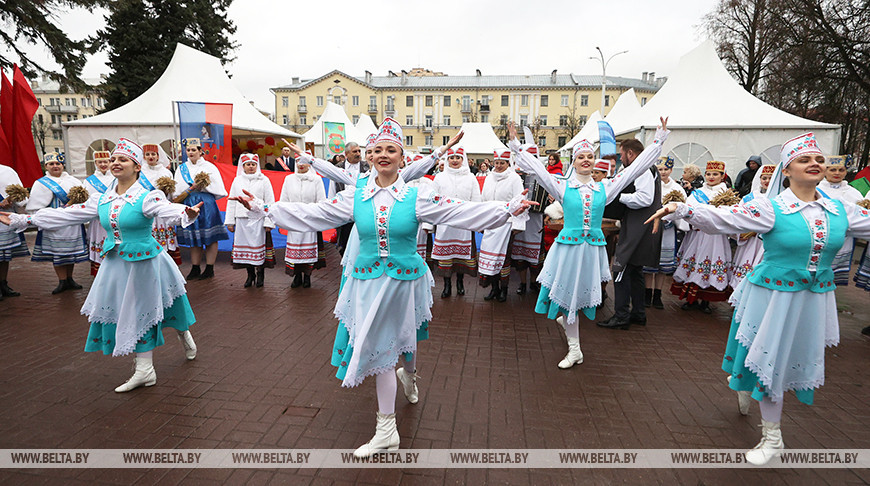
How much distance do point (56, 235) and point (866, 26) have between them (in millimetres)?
22516

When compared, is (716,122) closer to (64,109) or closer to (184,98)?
(184,98)

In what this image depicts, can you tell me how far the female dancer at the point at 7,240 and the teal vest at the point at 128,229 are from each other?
4.16 m

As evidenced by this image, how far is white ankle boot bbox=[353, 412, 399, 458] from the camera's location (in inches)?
119

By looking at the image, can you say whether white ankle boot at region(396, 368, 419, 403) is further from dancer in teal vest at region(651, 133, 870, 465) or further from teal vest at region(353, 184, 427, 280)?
dancer in teal vest at region(651, 133, 870, 465)


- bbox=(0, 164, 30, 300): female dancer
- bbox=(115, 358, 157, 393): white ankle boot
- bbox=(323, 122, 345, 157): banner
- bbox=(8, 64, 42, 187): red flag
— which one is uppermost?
bbox=(323, 122, 345, 157): banner

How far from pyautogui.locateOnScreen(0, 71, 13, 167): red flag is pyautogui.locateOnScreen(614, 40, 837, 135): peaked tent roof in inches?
650

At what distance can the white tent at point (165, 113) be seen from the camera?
1345 cm

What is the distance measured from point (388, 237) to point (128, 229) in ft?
8.13

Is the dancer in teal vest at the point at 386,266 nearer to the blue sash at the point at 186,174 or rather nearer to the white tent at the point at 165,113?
the blue sash at the point at 186,174

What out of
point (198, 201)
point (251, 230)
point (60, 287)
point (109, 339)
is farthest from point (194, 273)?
point (109, 339)

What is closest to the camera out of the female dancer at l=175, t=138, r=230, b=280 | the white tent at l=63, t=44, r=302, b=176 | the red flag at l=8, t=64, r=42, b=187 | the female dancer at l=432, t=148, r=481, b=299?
the female dancer at l=432, t=148, r=481, b=299

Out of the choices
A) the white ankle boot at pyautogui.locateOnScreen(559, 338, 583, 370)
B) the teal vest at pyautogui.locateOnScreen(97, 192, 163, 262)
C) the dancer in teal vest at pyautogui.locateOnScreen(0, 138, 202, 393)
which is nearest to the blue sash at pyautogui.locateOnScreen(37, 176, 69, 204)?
the dancer in teal vest at pyautogui.locateOnScreen(0, 138, 202, 393)

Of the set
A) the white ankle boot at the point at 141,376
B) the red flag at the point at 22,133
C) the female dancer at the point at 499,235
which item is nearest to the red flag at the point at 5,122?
the red flag at the point at 22,133

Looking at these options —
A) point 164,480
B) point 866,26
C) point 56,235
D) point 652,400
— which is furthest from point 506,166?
point 866,26
